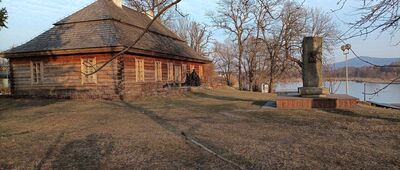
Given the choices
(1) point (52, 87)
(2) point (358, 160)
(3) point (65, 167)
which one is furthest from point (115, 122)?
(1) point (52, 87)

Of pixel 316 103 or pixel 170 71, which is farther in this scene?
pixel 170 71

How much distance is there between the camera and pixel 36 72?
24141 mm

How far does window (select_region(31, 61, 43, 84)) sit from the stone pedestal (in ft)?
52.7

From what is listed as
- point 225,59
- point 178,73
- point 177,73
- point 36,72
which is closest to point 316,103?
point 36,72

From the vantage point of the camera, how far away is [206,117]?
12812 mm

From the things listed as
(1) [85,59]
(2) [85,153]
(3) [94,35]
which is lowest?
(2) [85,153]

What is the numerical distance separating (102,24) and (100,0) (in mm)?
4376

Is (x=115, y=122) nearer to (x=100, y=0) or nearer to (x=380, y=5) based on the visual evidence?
(x=380, y=5)

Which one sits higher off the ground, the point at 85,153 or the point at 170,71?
the point at 170,71

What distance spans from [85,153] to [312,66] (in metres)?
12.0

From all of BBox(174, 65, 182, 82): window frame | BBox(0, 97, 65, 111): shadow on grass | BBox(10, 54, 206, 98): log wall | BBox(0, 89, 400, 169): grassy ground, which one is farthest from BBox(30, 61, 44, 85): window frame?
BBox(0, 89, 400, 169): grassy ground

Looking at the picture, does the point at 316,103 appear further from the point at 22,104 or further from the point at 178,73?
the point at 178,73

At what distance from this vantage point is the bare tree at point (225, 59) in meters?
61.5

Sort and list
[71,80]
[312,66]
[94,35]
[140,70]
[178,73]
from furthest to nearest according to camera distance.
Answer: [178,73], [140,70], [71,80], [94,35], [312,66]
